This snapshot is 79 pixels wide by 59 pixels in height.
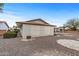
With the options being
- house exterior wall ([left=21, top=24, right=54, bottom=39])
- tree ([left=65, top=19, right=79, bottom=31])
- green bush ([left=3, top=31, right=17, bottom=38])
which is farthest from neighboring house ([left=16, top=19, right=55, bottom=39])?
→ tree ([left=65, top=19, right=79, bottom=31])

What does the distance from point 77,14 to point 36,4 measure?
2.33ft

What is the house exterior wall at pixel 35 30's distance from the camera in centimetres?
Answer: 335

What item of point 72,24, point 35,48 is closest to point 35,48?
point 35,48

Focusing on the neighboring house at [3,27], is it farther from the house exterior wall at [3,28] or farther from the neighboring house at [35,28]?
the neighboring house at [35,28]

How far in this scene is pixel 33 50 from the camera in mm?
3289

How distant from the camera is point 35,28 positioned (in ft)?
11.1

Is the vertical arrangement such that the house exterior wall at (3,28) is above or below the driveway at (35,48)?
above

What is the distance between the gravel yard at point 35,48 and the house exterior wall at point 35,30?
0.25 ft

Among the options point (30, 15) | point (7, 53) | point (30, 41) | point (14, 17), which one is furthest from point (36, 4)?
point (7, 53)

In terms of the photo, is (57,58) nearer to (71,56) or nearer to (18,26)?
(71,56)

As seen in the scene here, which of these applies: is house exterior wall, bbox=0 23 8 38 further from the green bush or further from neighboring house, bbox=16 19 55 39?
neighboring house, bbox=16 19 55 39

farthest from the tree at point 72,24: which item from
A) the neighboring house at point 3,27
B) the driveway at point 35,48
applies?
the neighboring house at point 3,27

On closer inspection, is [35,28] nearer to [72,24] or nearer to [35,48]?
[35,48]

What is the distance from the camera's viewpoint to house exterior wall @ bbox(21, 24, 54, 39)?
132 inches
